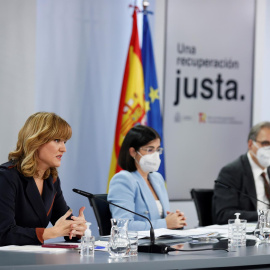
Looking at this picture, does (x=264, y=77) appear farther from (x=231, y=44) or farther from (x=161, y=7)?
(x=161, y=7)

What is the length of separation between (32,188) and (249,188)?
6.99ft

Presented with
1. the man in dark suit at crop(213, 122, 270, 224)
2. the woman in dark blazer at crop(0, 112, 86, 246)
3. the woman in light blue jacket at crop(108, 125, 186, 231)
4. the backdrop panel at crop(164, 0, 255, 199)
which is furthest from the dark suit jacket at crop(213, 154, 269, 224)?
the woman in dark blazer at crop(0, 112, 86, 246)

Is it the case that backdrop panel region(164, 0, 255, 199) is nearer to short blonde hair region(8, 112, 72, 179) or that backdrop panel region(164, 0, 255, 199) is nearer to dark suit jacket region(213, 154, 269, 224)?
dark suit jacket region(213, 154, 269, 224)

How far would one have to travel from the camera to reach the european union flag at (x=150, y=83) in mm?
5898

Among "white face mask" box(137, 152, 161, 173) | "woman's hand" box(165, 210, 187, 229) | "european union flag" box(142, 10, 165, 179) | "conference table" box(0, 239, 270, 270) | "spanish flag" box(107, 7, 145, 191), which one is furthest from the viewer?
"european union flag" box(142, 10, 165, 179)

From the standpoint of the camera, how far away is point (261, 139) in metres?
5.08

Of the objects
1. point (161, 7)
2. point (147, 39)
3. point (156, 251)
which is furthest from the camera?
point (161, 7)

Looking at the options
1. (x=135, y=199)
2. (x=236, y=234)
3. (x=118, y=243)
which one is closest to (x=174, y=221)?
(x=135, y=199)

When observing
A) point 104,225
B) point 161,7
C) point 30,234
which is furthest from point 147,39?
point 30,234

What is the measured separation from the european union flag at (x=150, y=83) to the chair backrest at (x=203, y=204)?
1116mm

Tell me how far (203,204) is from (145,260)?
231cm

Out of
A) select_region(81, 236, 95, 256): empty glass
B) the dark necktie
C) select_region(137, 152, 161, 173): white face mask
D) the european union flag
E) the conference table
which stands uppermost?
the european union flag

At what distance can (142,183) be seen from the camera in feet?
13.9

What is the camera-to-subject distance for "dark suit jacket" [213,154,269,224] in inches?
185
